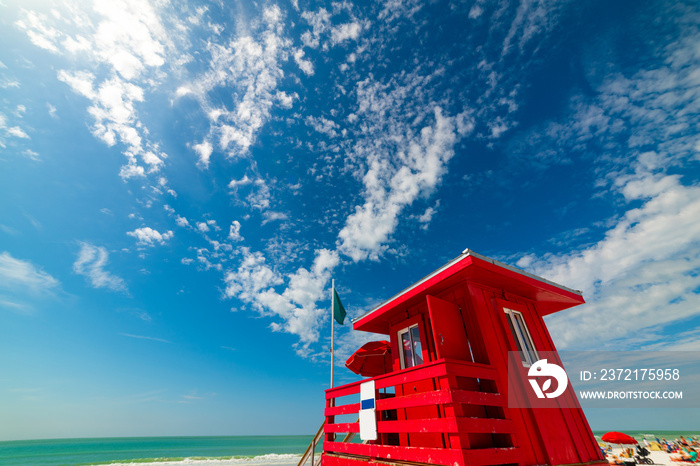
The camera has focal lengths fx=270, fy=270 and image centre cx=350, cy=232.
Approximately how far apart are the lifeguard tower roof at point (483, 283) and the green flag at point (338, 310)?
3.48m

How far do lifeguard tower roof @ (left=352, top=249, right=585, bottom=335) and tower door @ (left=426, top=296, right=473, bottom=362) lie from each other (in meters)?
0.76

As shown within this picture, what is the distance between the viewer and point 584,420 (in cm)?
654

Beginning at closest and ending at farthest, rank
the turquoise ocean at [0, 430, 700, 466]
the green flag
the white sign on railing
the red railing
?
the red railing, the white sign on railing, the green flag, the turquoise ocean at [0, 430, 700, 466]

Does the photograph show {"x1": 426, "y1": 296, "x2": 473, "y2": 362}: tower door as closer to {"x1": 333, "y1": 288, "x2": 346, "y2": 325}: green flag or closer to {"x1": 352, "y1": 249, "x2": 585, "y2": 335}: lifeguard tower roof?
{"x1": 352, "y1": 249, "x2": 585, "y2": 335}: lifeguard tower roof

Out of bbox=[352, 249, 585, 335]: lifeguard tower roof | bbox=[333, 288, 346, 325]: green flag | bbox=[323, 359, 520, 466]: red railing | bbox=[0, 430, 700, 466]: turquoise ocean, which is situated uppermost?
bbox=[333, 288, 346, 325]: green flag

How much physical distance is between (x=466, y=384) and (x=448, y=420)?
1269 millimetres

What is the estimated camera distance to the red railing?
4.52m

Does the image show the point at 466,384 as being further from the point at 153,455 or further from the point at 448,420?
the point at 153,455

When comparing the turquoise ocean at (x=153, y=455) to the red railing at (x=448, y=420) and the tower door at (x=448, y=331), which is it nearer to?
the red railing at (x=448, y=420)

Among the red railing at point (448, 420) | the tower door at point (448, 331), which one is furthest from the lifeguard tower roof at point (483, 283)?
the red railing at point (448, 420)

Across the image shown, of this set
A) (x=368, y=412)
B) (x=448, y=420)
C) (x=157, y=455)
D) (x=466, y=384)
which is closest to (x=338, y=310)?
(x=368, y=412)

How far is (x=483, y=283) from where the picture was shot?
22.4ft

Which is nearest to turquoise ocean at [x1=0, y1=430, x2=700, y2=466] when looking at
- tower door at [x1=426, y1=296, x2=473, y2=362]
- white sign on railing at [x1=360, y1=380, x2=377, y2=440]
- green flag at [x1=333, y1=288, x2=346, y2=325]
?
green flag at [x1=333, y1=288, x2=346, y2=325]

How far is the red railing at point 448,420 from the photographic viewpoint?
452 cm
